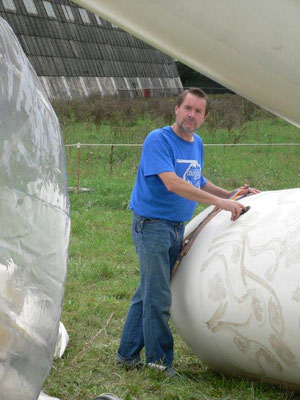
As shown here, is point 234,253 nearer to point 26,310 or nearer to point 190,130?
point 190,130

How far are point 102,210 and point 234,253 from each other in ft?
16.2

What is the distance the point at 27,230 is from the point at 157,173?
1.85m

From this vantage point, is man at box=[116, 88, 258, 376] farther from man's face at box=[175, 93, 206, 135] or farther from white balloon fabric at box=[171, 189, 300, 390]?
white balloon fabric at box=[171, 189, 300, 390]

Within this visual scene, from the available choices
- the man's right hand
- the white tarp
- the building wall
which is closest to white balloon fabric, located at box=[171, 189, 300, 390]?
the man's right hand

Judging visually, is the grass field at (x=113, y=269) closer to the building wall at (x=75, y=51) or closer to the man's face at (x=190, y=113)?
the man's face at (x=190, y=113)

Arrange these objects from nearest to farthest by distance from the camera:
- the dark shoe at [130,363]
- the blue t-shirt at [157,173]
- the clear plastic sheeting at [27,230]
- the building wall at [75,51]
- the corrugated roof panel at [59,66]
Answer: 1. the clear plastic sheeting at [27,230]
2. the blue t-shirt at [157,173]
3. the dark shoe at [130,363]
4. the building wall at [75,51]
5. the corrugated roof panel at [59,66]

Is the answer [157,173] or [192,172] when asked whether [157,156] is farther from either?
[192,172]

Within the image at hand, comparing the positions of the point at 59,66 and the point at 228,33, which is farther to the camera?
the point at 59,66

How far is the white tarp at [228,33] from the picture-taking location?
2.70 metres

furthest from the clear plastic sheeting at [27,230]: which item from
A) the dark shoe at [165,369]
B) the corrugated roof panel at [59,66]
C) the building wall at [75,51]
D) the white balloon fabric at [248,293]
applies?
the corrugated roof panel at [59,66]

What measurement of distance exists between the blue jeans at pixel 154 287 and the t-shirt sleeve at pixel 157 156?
0.90 ft

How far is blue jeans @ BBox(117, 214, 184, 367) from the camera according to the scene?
4586mm

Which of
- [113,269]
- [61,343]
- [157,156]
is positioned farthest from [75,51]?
[157,156]

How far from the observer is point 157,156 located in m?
4.55
